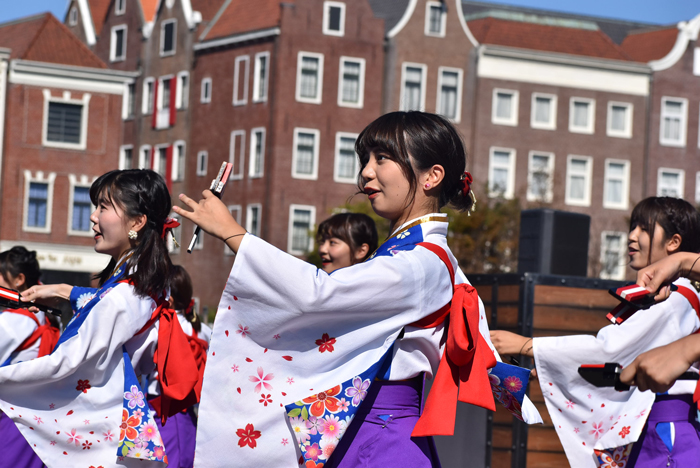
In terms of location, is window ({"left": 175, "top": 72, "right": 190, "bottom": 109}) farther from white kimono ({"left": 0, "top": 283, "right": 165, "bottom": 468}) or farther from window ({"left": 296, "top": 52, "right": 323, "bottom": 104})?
white kimono ({"left": 0, "top": 283, "right": 165, "bottom": 468})

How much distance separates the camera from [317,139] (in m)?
34.0

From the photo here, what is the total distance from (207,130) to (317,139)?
452 centimetres

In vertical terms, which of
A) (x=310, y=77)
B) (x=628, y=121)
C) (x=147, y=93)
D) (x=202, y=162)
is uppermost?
(x=310, y=77)

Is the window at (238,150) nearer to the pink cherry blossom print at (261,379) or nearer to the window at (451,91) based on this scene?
the window at (451,91)

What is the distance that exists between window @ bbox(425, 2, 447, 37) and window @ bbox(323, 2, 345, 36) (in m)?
2.89

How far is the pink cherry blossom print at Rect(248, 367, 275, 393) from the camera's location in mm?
3209

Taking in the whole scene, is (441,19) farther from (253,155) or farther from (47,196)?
(47,196)

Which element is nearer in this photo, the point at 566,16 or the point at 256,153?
the point at 256,153

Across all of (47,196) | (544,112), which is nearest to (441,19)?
(544,112)

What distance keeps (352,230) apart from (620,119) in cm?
3263

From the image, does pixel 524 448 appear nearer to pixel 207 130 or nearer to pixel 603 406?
pixel 603 406

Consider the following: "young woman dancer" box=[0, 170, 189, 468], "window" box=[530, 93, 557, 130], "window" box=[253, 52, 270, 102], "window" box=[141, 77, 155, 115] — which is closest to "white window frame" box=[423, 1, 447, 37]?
"window" box=[530, 93, 557, 130]

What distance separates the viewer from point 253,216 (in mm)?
34594

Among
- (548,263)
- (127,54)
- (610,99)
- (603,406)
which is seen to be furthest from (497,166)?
(603,406)
